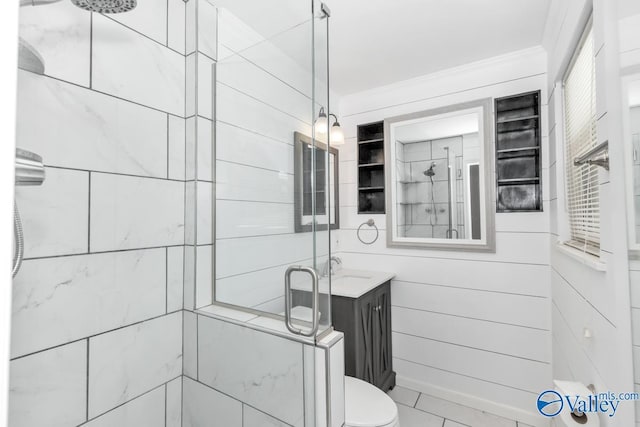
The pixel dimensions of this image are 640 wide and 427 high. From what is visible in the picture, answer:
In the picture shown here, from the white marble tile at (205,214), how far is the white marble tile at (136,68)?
0.34m

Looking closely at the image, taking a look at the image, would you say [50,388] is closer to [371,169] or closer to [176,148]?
[176,148]

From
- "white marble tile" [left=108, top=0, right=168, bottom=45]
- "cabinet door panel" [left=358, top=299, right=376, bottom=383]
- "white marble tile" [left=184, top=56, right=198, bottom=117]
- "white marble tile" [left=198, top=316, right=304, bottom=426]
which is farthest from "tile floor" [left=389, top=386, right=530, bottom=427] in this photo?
"white marble tile" [left=108, top=0, right=168, bottom=45]

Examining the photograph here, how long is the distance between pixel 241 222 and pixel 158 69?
27.1 inches

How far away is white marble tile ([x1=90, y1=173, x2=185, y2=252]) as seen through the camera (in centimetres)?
99

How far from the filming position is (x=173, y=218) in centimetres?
122

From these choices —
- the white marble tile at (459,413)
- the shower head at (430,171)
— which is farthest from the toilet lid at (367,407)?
the shower head at (430,171)

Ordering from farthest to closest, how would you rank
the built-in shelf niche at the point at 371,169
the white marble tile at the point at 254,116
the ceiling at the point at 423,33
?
the built-in shelf niche at the point at 371,169, the ceiling at the point at 423,33, the white marble tile at the point at 254,116

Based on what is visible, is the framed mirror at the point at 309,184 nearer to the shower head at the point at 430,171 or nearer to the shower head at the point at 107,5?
the shower head at the point at 107,5

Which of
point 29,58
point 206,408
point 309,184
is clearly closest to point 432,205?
point 309,184

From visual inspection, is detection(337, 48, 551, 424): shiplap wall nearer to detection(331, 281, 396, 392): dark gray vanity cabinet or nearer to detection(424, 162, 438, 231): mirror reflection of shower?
detection(331, 281, 396, 392): dark gray vanity cabinet

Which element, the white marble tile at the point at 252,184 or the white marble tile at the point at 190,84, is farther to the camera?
the white marble tile at the point at 190,84

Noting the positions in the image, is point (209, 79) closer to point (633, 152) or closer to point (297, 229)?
point (297, 229)

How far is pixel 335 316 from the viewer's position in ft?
6.64

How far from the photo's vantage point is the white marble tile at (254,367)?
98 cm
